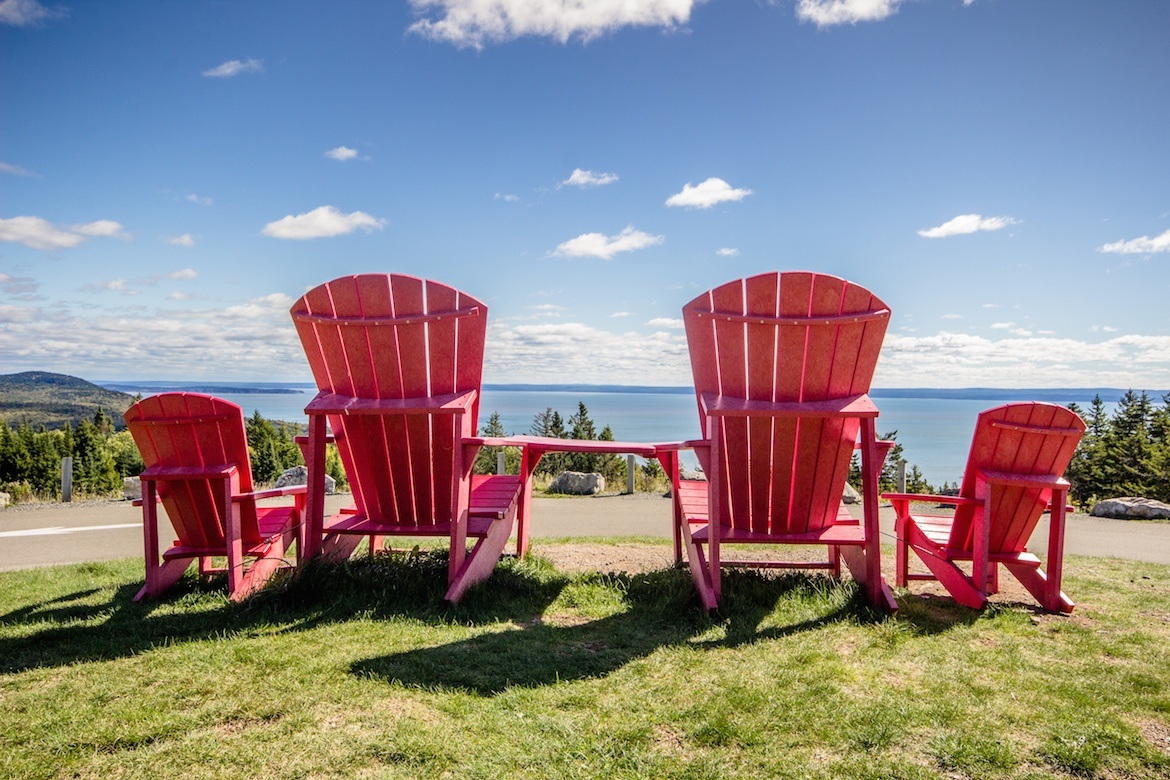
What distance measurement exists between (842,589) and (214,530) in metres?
3.71

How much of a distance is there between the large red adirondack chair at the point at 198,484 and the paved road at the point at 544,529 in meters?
2.23

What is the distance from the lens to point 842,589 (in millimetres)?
4059

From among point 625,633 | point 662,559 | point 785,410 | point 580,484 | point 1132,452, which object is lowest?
point 1132,452

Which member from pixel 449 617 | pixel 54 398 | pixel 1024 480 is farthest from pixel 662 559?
pixel 54 398

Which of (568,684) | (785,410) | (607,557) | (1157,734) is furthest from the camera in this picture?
(607,557)

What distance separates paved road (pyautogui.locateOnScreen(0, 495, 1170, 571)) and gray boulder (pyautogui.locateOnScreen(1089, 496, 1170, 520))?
33 cm

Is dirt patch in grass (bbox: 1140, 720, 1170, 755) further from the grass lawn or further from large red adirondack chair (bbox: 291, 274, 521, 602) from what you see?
large red adirondack chair (bbox: 291, 274, 521, 602)

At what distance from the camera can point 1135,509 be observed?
8766 millimetres

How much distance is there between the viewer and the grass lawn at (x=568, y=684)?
2.14 meters

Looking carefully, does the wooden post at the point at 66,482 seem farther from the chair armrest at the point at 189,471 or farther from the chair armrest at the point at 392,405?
the chair armrest at the point at 392,405

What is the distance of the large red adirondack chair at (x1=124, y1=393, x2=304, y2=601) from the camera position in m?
3.83

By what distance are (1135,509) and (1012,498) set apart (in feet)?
21.9

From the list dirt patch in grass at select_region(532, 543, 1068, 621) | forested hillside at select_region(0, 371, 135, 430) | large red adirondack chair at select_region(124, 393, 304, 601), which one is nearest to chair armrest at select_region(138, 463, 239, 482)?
large red adirondack chair at select_region(124, 393, 304, 601)

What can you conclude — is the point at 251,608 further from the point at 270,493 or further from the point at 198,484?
the point at 198,484
